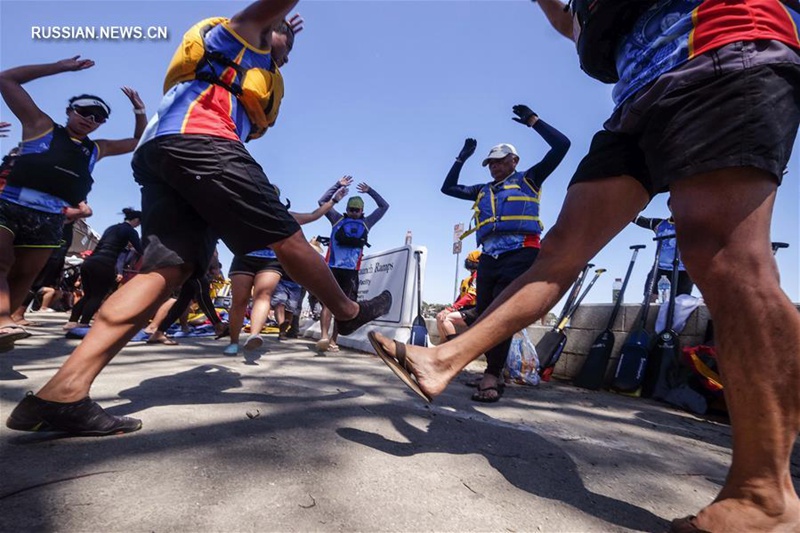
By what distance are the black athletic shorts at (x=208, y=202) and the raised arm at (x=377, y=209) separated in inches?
178

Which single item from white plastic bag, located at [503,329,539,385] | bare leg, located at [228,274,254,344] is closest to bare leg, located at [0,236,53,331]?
bare leg, located at [228,274,254,344]

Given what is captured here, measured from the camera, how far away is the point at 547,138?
3412mm

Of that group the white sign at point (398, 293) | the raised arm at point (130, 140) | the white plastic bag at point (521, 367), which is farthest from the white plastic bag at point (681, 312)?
the raised arm at point (130, 140)

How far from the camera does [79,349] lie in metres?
1.49

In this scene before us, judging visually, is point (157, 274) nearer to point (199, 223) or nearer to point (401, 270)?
point (199, 223)

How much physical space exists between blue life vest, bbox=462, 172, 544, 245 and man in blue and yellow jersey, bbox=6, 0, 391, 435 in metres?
1.94

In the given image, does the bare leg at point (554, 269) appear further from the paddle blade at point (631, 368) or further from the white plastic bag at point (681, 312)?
the white plastic bag at point (681, 312)

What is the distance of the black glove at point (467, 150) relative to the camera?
4.38 metres

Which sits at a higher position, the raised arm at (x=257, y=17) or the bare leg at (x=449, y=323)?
the raised arm at (x=257, y=17)

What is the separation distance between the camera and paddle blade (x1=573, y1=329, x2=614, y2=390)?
4.45 m

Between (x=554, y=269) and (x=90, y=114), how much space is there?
3.71 m

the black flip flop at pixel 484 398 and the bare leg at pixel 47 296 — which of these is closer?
the black flip flop at pixel 484 398

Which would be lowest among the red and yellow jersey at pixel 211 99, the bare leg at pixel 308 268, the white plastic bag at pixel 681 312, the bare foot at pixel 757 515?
the bare foot at pixel 757 515

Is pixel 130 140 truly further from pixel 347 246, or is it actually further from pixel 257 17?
pixel 347 246
